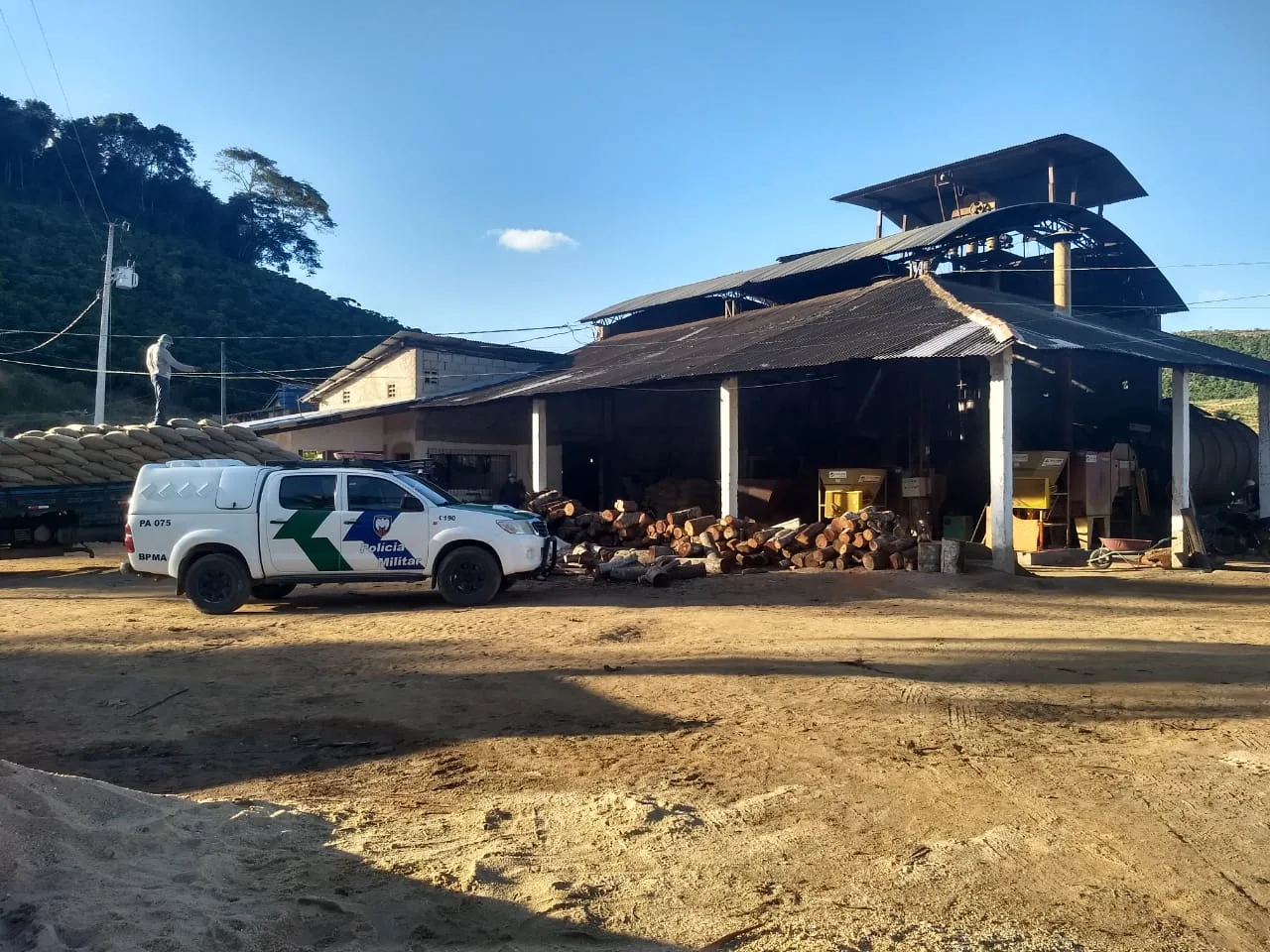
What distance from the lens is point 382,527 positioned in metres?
11.4

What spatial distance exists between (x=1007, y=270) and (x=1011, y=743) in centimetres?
2204

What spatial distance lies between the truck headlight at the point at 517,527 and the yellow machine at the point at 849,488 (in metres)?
7.73

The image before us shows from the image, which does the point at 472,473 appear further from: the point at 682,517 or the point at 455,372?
the point at 682,517

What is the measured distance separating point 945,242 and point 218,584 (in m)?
21.7

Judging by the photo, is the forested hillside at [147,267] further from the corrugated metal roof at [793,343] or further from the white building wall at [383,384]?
the corrugated metal roof at [793,343]

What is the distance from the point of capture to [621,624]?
1028cm

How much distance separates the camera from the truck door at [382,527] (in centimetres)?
1134

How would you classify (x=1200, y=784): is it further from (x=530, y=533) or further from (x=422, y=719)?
(x=530, y=533)

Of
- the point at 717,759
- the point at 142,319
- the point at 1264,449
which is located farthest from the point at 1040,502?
the point at 142,319

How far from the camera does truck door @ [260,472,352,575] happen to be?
1121cm

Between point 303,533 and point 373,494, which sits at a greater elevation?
point 373,494

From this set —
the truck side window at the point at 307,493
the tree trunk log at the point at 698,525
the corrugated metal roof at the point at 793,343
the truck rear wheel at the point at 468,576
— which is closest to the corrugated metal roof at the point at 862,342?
the corrugated metal roof at the point at 793,343

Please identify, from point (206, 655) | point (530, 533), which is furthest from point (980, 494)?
point (206, 655)

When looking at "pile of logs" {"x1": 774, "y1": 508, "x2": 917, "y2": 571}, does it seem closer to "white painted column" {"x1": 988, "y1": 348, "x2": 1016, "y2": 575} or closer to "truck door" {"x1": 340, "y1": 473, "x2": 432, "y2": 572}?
"white painted column" {"x1": 988, "y1": 348, "x2": 1016, "y2": 575}
